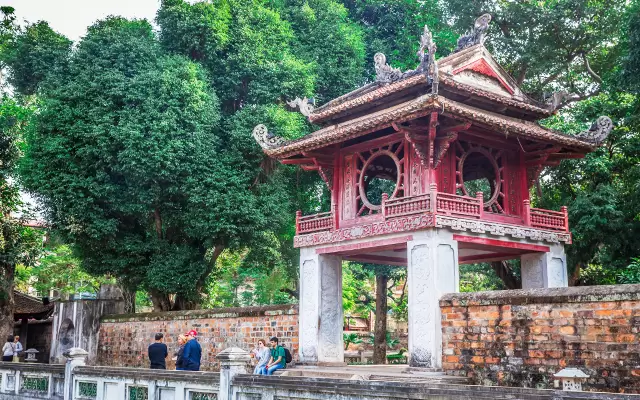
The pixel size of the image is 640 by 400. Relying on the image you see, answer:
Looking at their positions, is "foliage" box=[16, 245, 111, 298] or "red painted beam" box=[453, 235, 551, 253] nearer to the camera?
"red painted beam" box=[453, 235, 551, 253]

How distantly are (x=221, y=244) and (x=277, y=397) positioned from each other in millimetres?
14014

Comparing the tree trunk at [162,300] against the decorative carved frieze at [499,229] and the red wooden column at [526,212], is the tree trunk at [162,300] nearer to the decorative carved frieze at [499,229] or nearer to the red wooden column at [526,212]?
the decorative carved frieze at [499,229]

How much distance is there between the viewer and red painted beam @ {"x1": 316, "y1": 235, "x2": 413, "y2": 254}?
50.3 feet

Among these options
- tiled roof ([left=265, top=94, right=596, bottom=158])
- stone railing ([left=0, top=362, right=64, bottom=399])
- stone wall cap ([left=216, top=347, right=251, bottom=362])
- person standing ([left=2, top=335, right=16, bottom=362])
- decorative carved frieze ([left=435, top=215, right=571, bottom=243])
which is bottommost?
stone railing ([left=0, top=362, right=64, bottom=399])

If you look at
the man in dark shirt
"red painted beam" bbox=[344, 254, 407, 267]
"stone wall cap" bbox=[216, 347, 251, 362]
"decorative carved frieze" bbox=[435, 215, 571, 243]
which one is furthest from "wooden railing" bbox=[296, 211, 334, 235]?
"stone wall cap" bbox=[216, 347, 251, 362]

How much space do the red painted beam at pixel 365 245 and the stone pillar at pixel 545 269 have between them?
3785 millimetres

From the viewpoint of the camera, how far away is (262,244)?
2284 centimetres

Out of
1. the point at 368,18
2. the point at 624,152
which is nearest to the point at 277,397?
the point at 624,152

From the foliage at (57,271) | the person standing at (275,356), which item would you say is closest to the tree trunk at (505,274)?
the person standing at (275,356)

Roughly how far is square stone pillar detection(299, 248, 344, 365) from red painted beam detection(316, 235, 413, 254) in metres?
0.40

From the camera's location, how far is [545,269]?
55.2 ft

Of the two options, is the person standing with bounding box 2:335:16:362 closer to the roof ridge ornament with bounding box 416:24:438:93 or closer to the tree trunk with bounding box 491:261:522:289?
the roof ridge ornament with bounding box 416:24:438:93

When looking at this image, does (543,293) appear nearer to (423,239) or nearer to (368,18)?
(423,239)

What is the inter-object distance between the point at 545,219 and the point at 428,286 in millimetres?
4585
